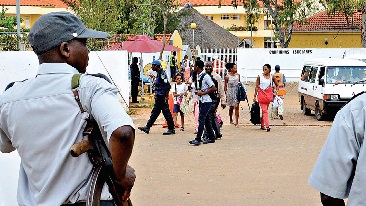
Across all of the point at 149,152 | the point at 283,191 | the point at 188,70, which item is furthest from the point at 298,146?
the point at 188,70

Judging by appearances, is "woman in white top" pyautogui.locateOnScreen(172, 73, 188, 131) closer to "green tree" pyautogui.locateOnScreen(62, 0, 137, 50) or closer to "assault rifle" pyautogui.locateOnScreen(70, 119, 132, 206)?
"assault rifle" pyautogui.locateOnScreen(70, 119, 132, 206)

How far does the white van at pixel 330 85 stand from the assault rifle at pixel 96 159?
15.3 metres

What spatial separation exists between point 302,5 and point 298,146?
29.6 metres

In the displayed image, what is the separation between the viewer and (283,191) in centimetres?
924

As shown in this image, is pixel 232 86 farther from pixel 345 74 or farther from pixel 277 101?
pixel 345 74

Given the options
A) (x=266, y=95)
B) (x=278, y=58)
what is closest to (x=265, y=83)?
(x=266, y=95)

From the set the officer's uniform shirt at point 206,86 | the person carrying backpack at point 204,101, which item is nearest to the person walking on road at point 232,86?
the person carrying backpack at point 204,101

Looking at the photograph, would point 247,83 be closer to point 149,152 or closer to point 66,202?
point 149,152

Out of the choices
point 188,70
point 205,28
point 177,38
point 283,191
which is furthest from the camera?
point 205,28

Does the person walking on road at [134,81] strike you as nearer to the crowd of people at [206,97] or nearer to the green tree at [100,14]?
the green tree at [100,14]

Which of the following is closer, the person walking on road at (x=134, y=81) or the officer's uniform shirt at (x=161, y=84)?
the officer's uniform shirt at (x=161, y=84)

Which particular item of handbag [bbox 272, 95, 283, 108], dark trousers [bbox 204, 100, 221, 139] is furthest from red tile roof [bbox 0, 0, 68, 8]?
dark trousers [bbox 204, 100, 221, 139]

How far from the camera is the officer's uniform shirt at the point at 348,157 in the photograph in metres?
2.89

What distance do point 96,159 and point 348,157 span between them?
3.65ft
